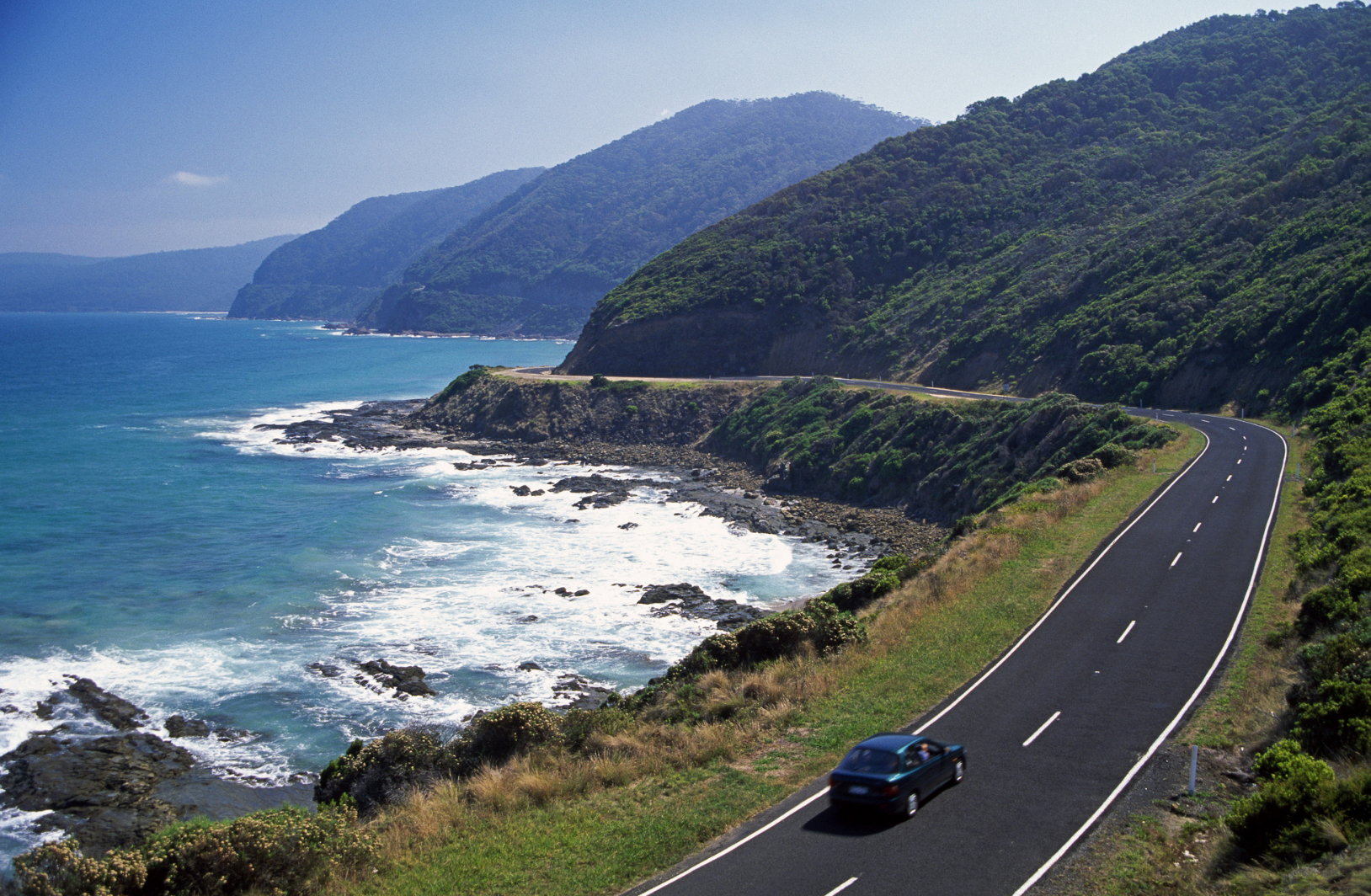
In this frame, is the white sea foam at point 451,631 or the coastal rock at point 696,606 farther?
the coastal rock at point 696,606

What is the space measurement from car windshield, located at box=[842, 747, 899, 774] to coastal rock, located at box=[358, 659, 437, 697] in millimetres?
19310

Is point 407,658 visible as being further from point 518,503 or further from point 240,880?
point 518,503

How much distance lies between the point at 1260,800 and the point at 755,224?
99455mm

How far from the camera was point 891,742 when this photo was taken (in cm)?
1251

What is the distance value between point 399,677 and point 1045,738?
21.6 meters

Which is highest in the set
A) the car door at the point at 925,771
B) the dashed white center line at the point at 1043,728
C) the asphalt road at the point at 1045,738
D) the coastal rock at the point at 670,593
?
the car door at the point at 925,771

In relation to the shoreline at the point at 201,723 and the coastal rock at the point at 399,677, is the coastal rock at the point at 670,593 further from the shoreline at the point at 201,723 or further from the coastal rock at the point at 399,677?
the coastal rock at the point at 399,677

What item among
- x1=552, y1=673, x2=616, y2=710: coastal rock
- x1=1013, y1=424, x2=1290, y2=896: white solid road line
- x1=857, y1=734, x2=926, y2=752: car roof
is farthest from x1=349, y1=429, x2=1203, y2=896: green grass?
x1=552, y1=673, x2=616, y2=710: coastal rock

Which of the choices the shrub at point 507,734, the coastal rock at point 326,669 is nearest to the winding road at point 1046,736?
the shrub at point 507,734

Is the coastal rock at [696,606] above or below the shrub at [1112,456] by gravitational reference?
below

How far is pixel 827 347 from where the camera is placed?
282 ft

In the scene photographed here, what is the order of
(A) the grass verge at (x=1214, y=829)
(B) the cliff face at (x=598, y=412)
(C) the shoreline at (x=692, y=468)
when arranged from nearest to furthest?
(A) the grass verge at (x=1214, y=829) → (C) the shoreline at (x=692, y=468) → (B) the cliff face at (x=598, y=412)

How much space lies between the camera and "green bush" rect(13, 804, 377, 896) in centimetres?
1080

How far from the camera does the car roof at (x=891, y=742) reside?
1225cm
